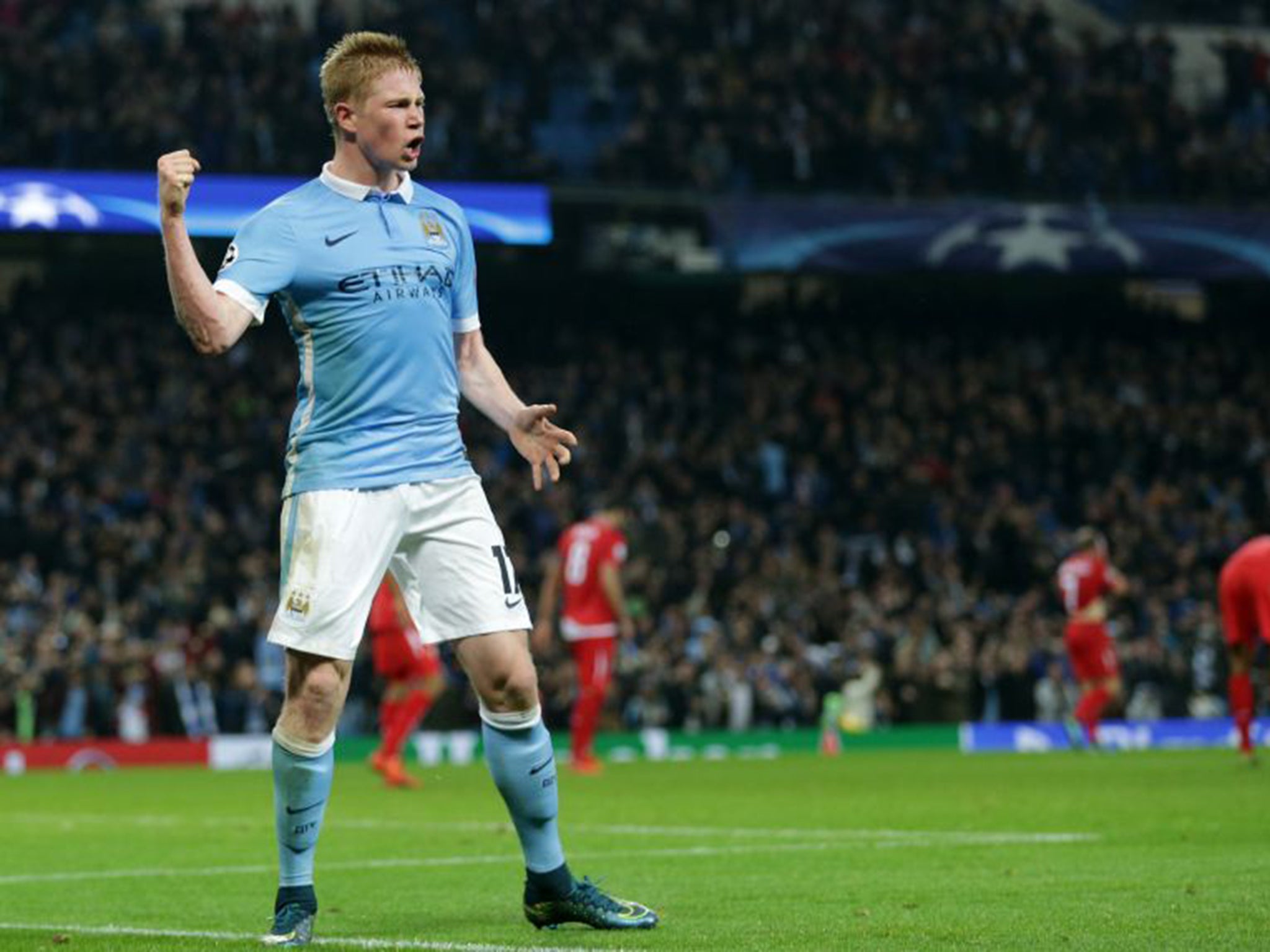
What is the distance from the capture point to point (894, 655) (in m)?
29.4

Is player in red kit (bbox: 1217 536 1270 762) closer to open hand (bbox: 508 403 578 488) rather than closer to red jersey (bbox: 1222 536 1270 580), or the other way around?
red jersey (bbox: 1222 536 1270 580)

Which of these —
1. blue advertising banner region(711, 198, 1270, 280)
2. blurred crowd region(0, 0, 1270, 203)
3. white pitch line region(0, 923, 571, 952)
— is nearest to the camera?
white pitch line region(0, 923, 571, 952)

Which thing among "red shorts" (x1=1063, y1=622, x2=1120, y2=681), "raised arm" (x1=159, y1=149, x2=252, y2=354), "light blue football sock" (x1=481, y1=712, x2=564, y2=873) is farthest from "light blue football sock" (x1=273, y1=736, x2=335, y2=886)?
"red shorts" (x1=1063, y1=622, x2=1120, y2=681)

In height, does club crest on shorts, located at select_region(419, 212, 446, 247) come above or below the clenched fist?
below

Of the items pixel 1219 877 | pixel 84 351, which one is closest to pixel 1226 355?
pixel 84 351

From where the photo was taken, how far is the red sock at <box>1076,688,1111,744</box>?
78.2ft

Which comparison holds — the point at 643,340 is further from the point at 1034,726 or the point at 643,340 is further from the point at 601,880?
the point at 601,880

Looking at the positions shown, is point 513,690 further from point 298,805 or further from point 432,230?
point 432,230

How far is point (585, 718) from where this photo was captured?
20.7 metres

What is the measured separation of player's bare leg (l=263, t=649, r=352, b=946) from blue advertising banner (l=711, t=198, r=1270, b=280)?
966 inches

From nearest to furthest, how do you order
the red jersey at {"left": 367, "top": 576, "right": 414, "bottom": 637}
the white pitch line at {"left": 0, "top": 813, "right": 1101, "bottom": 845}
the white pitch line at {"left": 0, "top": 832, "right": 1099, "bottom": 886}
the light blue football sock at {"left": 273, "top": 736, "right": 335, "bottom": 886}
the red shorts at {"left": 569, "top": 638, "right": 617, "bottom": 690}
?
the light blue football sock at {"left": 273, "top": 736, "right": 335, "bottom": 886} → the white pitch line at {"left": 0, "top": 832, "right": 1099, "bottom": 886} → the white pitch line at {"left": 0, "top": 813, "right": 1101, "bottom": 845} → the red jersey at {"left": 367, "top": 576, "right": 414, "bottom": 637} → the red shorts at {"left": 569, "top": 638, "right": 617, "bottom": 690}

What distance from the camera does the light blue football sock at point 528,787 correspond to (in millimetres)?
7340

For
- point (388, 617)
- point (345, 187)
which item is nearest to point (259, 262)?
point (345, 187)

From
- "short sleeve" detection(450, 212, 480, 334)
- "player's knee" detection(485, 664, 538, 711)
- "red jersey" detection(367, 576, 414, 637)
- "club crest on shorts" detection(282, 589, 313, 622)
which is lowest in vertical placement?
"red jersey" detection(367, 576, 414, 637)
